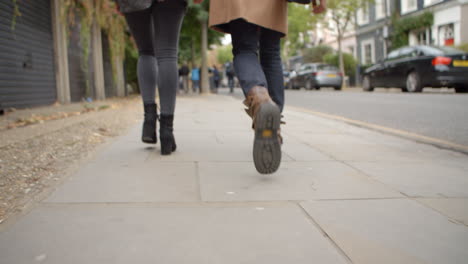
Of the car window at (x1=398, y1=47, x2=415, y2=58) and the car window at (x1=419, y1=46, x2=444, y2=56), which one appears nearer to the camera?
the car window at (x1=419, y1=46, x2=444, y2=56)

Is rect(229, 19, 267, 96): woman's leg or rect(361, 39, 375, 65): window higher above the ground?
rect(361, 39, 375, 65): window

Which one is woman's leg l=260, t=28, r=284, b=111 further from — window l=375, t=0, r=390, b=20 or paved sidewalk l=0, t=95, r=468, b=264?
window l=375, t=0, r=390, b=20

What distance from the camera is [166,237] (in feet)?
4.41

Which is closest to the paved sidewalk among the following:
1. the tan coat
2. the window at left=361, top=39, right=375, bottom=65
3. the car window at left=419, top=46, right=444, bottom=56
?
the tan coat

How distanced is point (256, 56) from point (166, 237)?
1.30 metres

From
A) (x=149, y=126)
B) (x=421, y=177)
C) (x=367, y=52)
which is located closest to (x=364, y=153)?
(x=421, y=177)

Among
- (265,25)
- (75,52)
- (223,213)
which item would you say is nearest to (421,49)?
(75,52)

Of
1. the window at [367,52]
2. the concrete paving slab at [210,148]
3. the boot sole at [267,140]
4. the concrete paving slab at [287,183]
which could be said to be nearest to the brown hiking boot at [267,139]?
the boot sole at [267,140]

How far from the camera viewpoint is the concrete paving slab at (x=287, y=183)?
6.04 ft

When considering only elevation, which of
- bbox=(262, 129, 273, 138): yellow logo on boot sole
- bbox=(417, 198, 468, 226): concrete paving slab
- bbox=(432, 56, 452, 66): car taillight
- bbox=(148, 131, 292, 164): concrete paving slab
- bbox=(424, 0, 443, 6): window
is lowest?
bbox=(417, 198, 468, 226): concrete paving slab

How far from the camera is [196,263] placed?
1167 mm

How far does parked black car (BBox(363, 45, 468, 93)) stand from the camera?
37.5 feet

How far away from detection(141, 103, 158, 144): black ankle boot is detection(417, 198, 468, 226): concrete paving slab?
1.71 metres

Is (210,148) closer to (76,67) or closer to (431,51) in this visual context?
(76,67)
